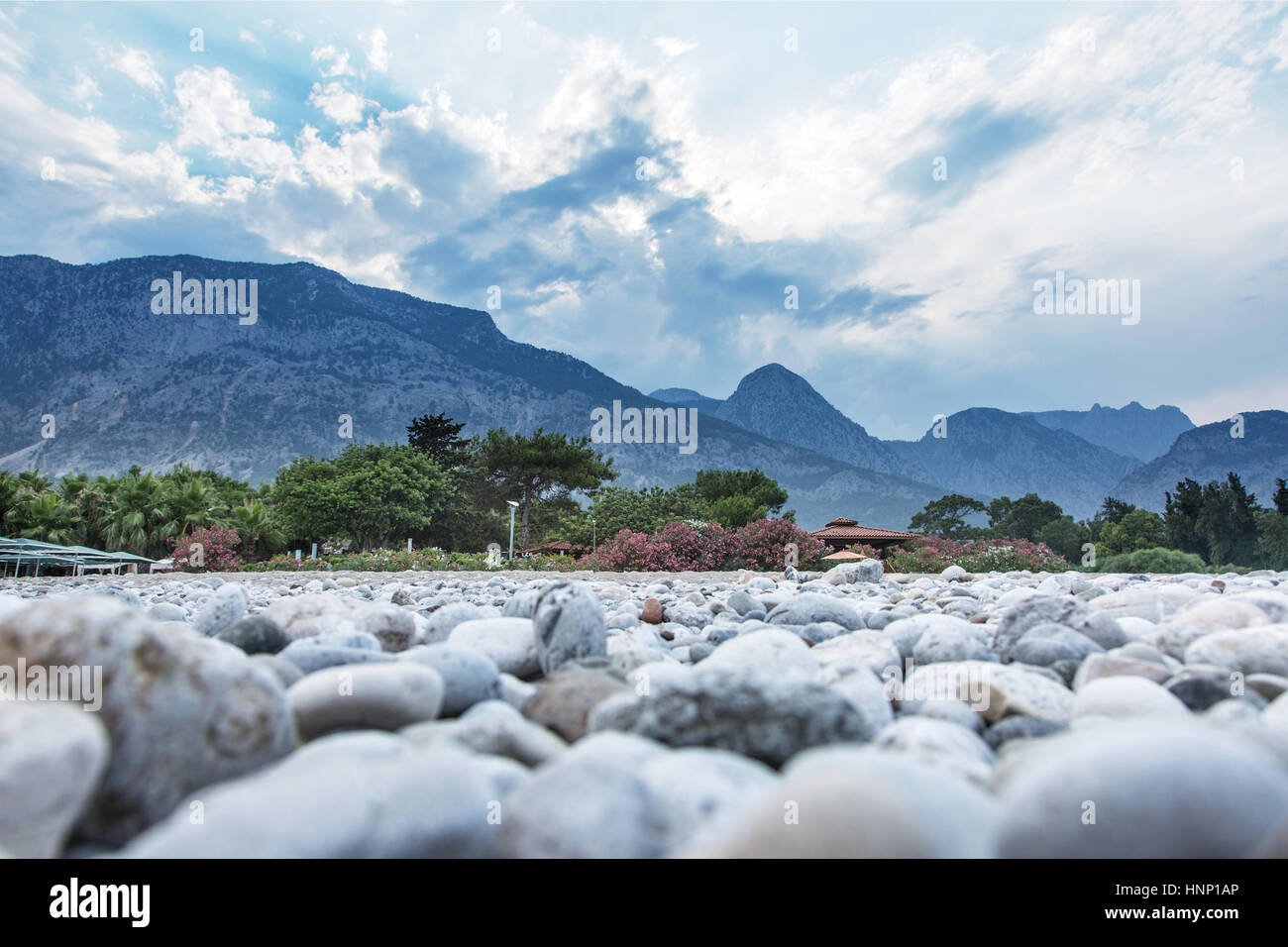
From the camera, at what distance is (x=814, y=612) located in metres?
3.46

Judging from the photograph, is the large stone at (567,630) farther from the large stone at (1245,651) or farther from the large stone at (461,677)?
the large stone at (1245,651)

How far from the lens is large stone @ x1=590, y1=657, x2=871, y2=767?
4.38 feet

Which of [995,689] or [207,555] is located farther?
[207,555]

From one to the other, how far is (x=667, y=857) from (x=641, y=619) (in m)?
3.11

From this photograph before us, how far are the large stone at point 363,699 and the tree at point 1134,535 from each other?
31.8 metres

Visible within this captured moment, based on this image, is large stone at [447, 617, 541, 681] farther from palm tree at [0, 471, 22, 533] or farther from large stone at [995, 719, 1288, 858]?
palm tree at [0, 471, 22, 533]

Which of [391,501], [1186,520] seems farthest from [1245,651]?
[391,501]

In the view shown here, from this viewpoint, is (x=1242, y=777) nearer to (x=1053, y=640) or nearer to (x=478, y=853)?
(x=478, y=853)

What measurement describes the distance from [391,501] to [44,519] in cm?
1373

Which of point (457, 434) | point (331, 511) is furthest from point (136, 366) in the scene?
point (331, 511)

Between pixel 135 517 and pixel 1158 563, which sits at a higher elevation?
pixel 135 517

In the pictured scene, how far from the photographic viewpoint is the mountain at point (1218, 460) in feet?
459

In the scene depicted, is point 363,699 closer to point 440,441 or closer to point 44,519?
point 44,519

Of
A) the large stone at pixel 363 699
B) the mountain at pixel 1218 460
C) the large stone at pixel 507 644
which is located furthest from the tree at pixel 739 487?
the mountain at pixel 1218 460
